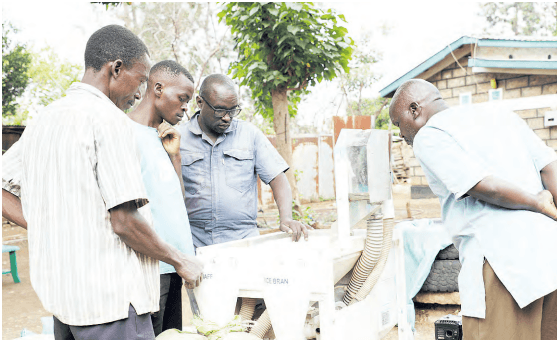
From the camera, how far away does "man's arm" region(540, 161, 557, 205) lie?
6.59 ft

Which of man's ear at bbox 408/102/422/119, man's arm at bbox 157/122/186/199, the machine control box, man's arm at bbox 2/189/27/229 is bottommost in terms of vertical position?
the machine control box

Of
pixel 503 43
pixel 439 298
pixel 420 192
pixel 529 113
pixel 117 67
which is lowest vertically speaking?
pixel 439 298

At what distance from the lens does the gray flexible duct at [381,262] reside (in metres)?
2.25

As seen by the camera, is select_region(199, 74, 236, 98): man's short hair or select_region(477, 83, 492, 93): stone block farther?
select_region(477, 83, 492, 93): stone block

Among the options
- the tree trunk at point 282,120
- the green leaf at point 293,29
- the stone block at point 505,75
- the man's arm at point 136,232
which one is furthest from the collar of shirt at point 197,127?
the stone block at point 505,75

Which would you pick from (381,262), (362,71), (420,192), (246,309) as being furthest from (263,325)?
(362,71)

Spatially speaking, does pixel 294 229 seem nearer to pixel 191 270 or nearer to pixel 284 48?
pixel 191 270

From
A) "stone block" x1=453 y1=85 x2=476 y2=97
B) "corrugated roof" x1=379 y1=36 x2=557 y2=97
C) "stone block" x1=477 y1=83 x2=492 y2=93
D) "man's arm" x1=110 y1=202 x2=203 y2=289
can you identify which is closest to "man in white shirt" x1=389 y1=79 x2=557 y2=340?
"man's arm" x1=110 y1=202 x2=203 y2=289

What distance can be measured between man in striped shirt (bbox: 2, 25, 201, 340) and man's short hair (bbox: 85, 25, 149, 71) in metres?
0.12

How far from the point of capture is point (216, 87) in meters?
2.80

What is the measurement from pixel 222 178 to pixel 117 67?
1.24m

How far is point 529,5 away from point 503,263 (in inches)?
1155

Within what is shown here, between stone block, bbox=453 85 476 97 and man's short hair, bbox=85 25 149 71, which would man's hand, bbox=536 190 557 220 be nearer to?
man's short hair, bbox=85 25 149 71

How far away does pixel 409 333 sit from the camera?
247 cm
